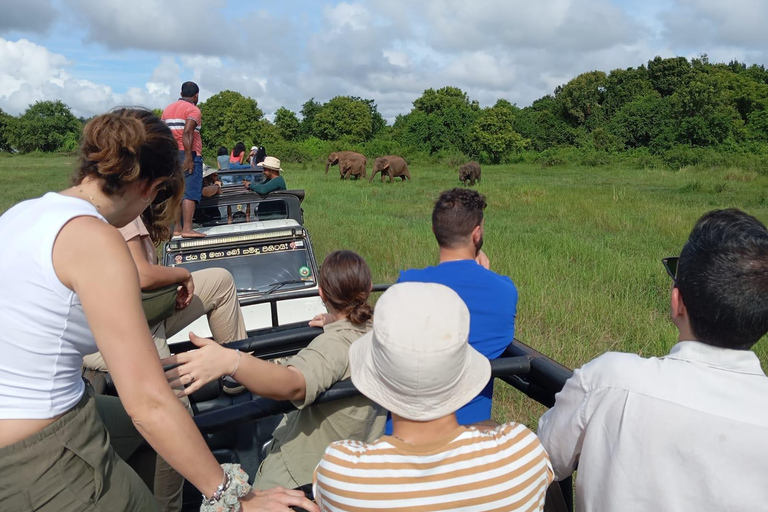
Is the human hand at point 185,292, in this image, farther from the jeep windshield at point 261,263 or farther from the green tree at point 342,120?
the green tree at point 342,120

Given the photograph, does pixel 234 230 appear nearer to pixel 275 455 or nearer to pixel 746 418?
pixel 275 455

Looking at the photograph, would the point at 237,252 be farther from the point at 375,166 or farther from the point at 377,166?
the point at 375,166

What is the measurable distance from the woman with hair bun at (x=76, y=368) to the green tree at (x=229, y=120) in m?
53.3

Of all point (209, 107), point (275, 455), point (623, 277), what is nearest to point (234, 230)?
point (275, 455)

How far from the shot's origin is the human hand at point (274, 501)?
139 cm

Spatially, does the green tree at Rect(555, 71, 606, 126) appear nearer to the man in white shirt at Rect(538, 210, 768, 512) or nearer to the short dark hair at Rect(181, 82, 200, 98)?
the short dark hair at Rect(181, 82, 200, 98)

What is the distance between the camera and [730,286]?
1.33m

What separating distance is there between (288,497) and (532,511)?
575 millimetres

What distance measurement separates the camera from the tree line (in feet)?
115

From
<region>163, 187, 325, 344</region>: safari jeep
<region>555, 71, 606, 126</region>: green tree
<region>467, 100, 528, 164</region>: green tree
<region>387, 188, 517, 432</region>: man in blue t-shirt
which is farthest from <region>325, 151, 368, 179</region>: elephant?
<region>555, 71, 606, 126</region>: green tree

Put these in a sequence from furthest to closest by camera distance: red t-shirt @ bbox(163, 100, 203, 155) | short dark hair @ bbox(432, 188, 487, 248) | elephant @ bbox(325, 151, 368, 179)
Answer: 1. elephant @ bbox(325, 151, 368, 179)
2. red t-shirt @ bbox(163, 100, 203, 155)
3. short dark hair @ bbox(432, 188, 487, 248)

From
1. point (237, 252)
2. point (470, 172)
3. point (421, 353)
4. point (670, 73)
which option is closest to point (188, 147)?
point (237, 252)

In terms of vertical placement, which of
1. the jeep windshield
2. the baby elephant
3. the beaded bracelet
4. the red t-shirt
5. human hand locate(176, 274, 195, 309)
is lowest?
the baby elephant

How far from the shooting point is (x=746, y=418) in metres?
1.23
